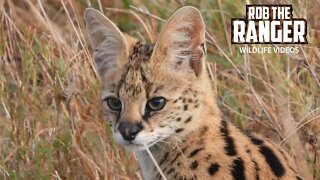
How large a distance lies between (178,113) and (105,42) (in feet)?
1.82

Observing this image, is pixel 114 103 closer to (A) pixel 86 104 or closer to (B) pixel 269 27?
(A) pixel 86 104

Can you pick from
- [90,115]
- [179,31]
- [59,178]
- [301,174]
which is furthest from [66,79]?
[301,174]

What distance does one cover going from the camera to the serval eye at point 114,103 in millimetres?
5027

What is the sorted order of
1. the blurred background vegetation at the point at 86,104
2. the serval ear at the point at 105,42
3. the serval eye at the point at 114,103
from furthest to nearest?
the blurred background vegetation at the point at 86,104 < the serval ear at the point at 105,42 < the serval eye at the point at 114,103

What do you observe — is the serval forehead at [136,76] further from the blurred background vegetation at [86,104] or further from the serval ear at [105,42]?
the blurred background vegetation at [86,104]

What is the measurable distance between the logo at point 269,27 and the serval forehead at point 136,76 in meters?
0.89

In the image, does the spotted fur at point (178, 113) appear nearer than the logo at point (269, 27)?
Yes

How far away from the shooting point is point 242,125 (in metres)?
5.97

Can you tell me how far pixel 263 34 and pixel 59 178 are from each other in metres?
1.32

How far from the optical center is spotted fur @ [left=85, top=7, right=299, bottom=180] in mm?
4895

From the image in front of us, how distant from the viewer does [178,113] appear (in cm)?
501

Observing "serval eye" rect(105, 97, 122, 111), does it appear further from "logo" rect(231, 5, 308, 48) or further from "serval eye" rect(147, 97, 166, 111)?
"logo" rect(231, 5, 308, 48)

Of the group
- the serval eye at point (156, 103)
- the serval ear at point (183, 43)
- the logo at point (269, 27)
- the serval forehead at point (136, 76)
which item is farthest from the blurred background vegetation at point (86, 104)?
the serval eye at point (156, 103)

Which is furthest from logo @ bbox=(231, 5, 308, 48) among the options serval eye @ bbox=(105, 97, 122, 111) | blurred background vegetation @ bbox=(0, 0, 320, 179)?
serval eye @ bbox=(105, 97, 122, 111)
